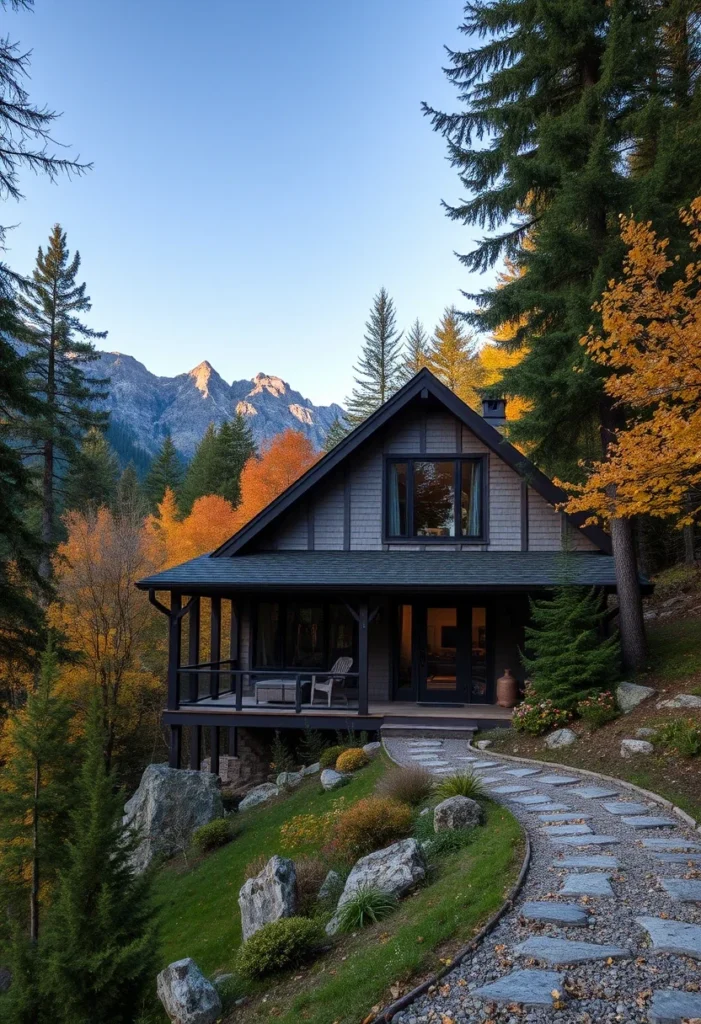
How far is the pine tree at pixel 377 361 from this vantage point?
38188mm

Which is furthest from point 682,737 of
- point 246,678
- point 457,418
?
point 246,678

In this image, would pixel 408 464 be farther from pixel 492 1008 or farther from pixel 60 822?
pixel 492 1008

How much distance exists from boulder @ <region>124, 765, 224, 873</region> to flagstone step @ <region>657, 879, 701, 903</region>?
9190 mm

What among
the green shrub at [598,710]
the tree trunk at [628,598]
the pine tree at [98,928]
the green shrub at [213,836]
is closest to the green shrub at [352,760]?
the green shrub at [213,836]

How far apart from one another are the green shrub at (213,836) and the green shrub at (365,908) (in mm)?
6200

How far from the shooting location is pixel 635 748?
899 cm

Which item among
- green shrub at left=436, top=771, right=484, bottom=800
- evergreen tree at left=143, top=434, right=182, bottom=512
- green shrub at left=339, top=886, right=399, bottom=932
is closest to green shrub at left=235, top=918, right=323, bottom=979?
green shrub at left=339, top=886, right=399, bottom=932

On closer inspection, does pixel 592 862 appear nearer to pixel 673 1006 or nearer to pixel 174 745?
pixel 673 1006

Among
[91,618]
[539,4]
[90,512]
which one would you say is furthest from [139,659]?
[539,4]

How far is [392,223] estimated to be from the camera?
894 inches

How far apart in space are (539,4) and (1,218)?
9709 millimetres

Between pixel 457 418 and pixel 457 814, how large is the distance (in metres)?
9.46

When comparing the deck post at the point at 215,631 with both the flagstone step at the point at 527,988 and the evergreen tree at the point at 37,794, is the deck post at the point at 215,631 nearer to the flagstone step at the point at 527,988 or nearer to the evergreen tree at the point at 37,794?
the evergreen tree at the point at 37,794

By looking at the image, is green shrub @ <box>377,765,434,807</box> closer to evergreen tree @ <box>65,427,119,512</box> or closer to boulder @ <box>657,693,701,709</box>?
boulder @ <box>657,693,701,709</box>
